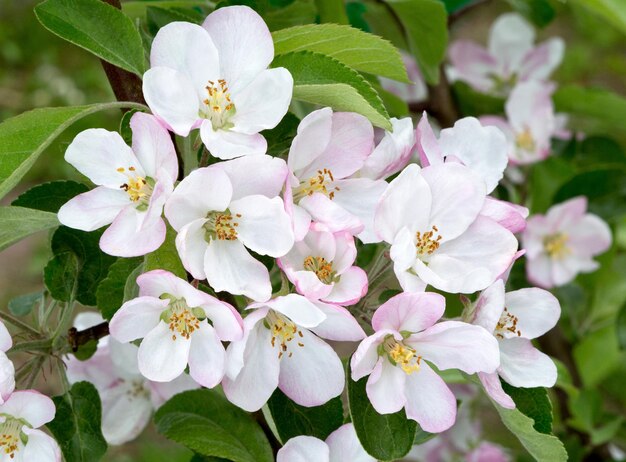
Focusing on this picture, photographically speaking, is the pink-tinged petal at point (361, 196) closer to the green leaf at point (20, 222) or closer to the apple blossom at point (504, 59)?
the green leaf at point (20, 222)

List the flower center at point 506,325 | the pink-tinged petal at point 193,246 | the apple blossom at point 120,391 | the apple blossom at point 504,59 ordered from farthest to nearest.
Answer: the apple blossom at point 504,59 → the apple blossom at point 120,391 → the flower center at point 506,325 → the pink-tinged petal at point 193,246

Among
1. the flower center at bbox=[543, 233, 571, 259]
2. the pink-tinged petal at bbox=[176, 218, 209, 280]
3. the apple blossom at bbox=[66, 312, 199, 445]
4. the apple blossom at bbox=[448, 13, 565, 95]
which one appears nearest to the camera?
the pink-tinged petal at bbox=[176, 218, 209, 280]

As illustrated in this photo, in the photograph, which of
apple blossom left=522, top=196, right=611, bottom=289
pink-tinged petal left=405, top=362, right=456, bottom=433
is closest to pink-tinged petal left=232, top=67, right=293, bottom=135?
pink-tinged petal left=405, top=362, right=456, bottom=433

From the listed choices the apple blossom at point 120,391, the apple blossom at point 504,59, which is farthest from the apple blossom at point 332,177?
the apple blossom at point 504,59

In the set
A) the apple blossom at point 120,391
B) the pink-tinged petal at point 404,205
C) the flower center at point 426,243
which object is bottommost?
the apple blossom at point 120,391

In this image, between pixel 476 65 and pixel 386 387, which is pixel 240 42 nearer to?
pixel 386 387

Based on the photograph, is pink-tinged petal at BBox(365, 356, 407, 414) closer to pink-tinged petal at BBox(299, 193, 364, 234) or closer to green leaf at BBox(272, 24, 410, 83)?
pink-tinged petal at BBox(299, 193, 364, 234)
